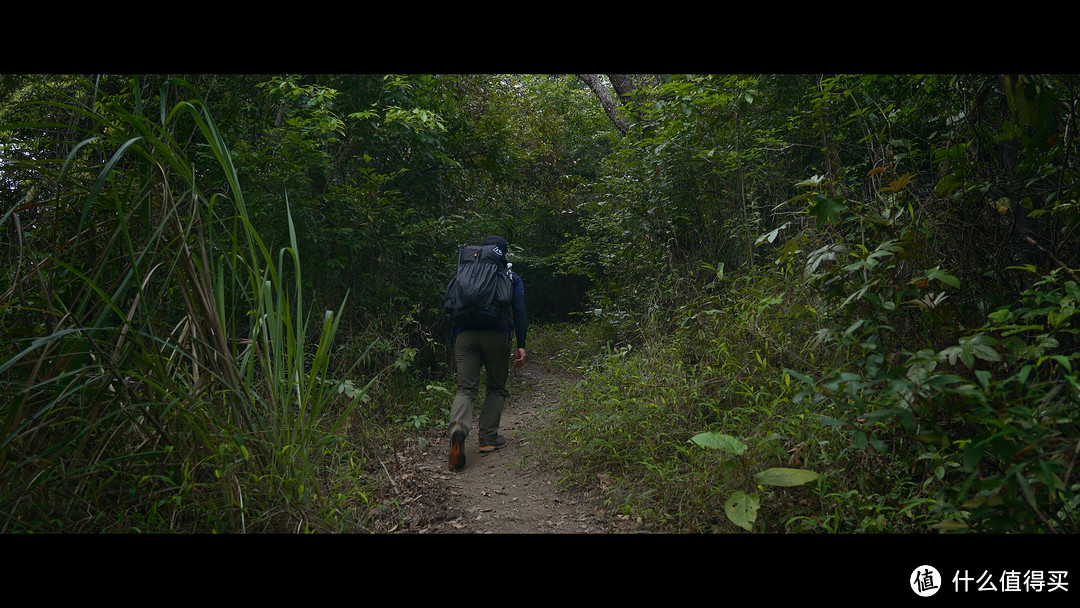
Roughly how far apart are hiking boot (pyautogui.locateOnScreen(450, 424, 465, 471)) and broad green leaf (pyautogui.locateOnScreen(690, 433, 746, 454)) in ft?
6.82

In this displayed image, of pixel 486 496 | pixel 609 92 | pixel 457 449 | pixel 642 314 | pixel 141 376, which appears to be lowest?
pixel 486 496

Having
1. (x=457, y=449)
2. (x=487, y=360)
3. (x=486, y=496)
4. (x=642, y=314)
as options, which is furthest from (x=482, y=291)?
(x=642, y=314)

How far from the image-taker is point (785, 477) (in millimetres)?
2525

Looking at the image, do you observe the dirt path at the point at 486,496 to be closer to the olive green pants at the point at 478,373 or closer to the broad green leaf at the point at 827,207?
the olive green pants at the point at 478,373

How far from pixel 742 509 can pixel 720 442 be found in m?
0.33

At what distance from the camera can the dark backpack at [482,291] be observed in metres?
4.25

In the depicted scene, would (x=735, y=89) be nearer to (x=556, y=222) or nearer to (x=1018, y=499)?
(x=1018, y=499)

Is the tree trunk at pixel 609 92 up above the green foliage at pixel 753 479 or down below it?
above

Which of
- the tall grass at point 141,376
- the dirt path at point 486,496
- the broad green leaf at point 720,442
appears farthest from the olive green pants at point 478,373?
the broad green leaf at point 720,442

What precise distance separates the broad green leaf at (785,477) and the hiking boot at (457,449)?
7.60ft

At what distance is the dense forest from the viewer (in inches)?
77.4

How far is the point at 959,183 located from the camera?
8.32 ft

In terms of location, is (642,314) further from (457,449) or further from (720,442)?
(720,442)

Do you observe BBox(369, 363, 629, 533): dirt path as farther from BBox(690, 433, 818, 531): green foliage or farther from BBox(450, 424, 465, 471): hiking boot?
BBox(690, 433, 818, 531): green foliage
